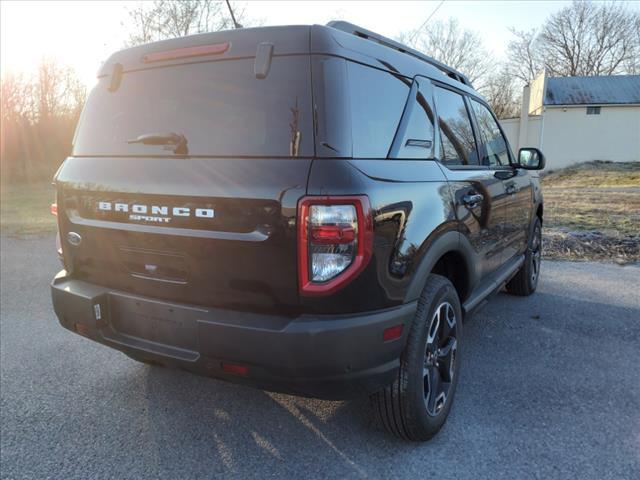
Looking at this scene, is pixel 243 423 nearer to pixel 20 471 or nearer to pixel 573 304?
pixel 20 471

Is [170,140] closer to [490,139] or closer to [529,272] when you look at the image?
[490,139]

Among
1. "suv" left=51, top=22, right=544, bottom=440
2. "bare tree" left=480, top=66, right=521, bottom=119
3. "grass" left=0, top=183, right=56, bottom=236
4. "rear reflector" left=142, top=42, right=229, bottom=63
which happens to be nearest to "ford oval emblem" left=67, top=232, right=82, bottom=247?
"suv" left=51, top=22, right=544, bottom=440

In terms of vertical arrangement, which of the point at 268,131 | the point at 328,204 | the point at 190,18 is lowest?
the point at 328,204

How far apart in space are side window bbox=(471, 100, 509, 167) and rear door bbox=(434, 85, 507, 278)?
Result: 10.1 inches

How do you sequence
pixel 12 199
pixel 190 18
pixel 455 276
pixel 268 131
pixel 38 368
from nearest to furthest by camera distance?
pixel 268 131 < pixel 455 276 < pixel 38 368 < pixel 12 199 < pixel 190 18

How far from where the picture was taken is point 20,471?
7.89 ft

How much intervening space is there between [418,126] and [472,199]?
64 cm

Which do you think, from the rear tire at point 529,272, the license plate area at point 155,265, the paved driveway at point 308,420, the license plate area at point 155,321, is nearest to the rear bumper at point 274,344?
the license plate area at point 155,321

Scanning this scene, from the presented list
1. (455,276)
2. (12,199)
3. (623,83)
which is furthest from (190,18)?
(455,276)

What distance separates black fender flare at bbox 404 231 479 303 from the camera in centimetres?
231

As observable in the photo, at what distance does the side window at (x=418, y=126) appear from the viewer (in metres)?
2.52

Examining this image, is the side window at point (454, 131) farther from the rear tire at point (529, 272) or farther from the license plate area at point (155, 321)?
the rear tire at point (529, 272)

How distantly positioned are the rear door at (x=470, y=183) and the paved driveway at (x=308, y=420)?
84cm

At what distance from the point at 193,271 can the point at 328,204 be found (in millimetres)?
732
